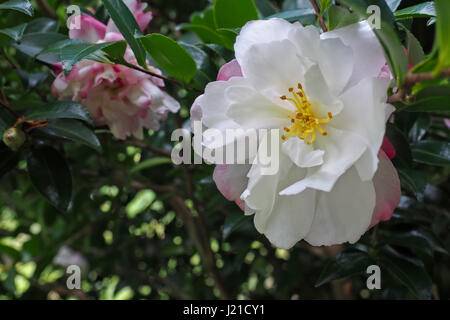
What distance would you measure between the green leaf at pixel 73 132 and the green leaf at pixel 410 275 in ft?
1.77

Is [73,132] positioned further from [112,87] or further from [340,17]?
[340,17]

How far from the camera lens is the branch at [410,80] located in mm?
470

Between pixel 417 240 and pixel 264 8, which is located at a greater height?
pixel 264 8

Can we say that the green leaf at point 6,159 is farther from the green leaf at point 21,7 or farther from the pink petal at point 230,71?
the pink petal at point 230,71

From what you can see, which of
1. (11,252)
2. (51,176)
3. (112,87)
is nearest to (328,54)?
(112,87)

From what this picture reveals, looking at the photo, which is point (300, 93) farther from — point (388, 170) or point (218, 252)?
point (218, 252)

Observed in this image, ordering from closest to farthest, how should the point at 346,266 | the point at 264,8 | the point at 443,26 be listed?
the point at 443,26
the point at 346,266
the point at 264,8

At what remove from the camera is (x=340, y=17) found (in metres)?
0.55

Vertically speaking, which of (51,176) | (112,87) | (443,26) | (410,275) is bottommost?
(410,275)

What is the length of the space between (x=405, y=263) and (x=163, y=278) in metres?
0.81

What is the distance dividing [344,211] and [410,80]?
157 millimetres

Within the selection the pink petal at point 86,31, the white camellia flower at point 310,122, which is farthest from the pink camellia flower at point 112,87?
the white camellia flower at point 310,122

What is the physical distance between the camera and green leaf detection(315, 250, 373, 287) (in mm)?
839

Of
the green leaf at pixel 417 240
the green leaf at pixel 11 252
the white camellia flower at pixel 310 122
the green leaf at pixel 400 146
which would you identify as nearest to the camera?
the white camellia flower at pixel 310 122
